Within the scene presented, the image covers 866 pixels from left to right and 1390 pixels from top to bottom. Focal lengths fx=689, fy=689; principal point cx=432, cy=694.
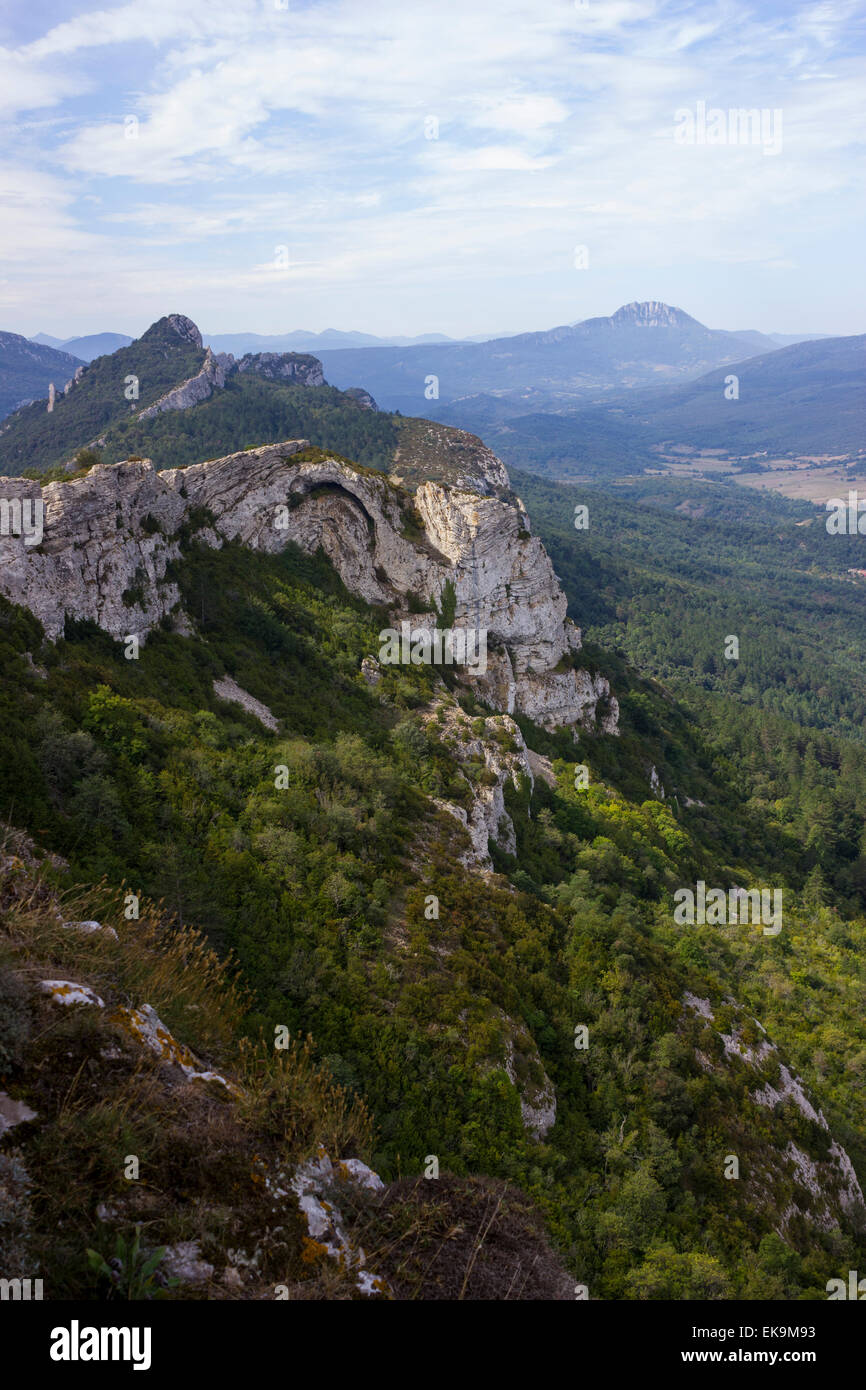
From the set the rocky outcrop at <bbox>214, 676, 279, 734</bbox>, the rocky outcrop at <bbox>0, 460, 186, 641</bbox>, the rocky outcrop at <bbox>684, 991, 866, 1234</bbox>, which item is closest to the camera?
the rocky outcrop at <bbox>684, 991, 866, 1234</bbox>

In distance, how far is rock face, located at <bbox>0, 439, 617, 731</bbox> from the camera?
34.2 meters

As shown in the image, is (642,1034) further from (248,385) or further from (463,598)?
(248,385)

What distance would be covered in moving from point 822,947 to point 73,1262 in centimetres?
4999

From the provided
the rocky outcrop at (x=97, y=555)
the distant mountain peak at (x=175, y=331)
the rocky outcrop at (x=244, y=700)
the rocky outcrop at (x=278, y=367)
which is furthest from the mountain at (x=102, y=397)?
the rocky outcrop at (x=244, y=700)

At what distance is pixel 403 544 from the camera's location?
47.7 m

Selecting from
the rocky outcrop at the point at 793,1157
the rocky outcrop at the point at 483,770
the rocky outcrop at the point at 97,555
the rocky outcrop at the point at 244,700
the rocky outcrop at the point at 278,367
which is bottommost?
the rocky outcrop at the point at 793,1157

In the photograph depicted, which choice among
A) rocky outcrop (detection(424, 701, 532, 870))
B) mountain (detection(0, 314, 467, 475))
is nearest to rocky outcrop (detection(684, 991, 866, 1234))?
rocky outcrop (detection(424, 701, 532, 870))

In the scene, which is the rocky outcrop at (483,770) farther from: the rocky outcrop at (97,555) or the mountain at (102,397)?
the mountain at (102,397)

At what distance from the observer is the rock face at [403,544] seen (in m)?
34.2

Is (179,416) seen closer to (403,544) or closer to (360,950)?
(403,544)

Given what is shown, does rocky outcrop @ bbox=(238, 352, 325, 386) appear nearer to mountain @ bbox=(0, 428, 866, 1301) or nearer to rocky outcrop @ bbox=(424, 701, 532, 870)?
mountain @ bbox=(0, 428, 866, 1301)

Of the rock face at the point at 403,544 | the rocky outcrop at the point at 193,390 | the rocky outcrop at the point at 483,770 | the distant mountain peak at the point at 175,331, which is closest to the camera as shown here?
the rocky outcrop at the point at 483,770

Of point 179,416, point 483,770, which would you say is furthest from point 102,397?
point 483,770

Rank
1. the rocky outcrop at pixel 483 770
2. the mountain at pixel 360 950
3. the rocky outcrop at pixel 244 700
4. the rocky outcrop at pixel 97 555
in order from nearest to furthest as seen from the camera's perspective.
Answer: the mountain at pixel 360 950 → the rocky outcrop at pixel 97 555 → the rocky outcrop at pixel 483 770 → the rocky outcrop at pixel 244 700
